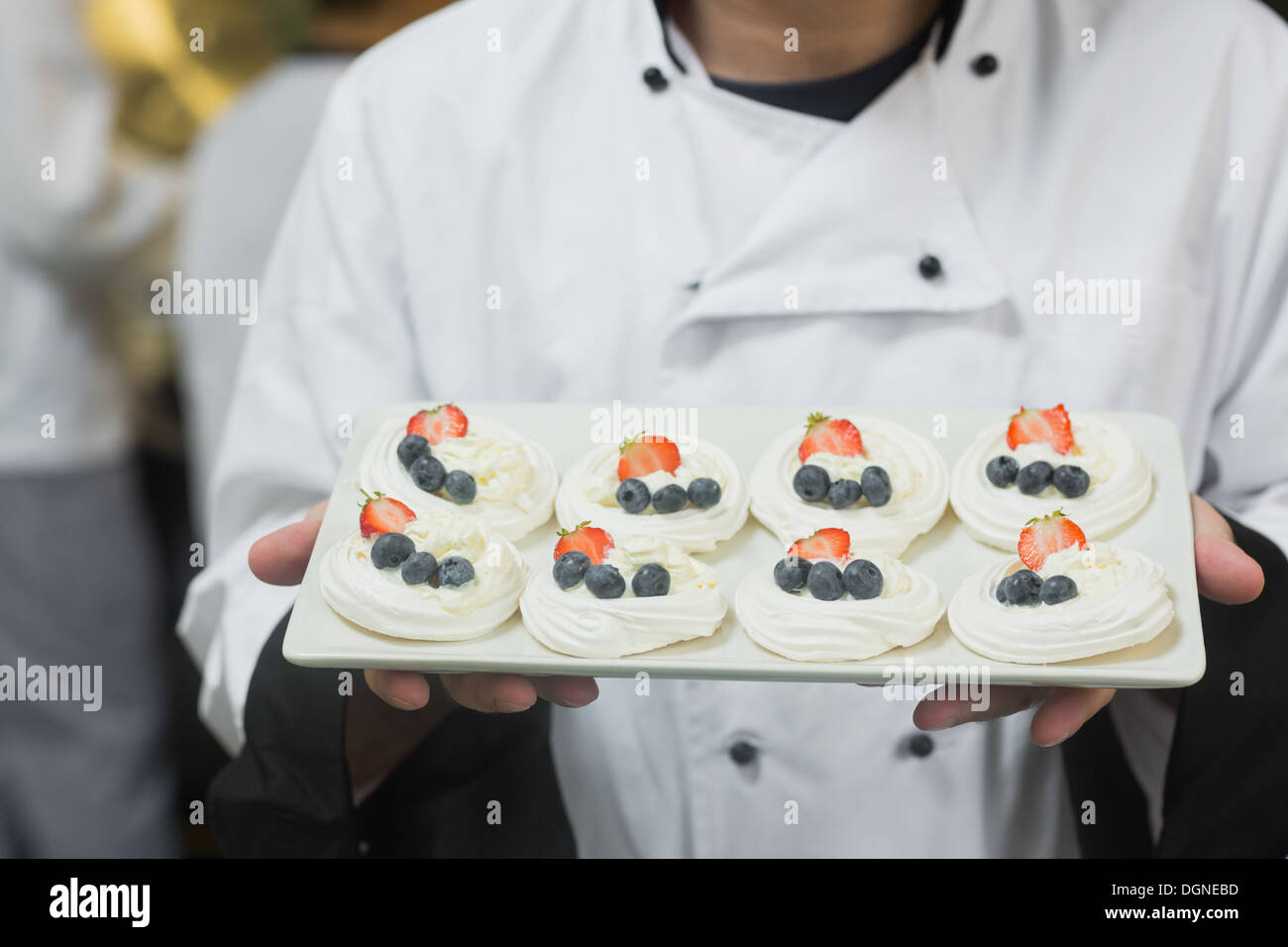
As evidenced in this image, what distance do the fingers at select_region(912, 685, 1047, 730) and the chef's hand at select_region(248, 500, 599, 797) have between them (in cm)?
36

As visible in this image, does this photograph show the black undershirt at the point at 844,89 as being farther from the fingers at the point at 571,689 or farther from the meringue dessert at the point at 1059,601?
the fingers at the point at 571,689

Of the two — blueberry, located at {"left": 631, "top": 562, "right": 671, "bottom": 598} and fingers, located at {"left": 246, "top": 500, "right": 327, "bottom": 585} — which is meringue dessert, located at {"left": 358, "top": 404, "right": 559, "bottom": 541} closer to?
fingers, located at {"left": 246, "top": 500, "right": 327, "bottom": 585}

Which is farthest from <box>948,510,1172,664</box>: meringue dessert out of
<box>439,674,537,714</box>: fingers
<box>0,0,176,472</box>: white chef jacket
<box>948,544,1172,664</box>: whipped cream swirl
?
<box>0,0,176,472</box>: white chef jacket

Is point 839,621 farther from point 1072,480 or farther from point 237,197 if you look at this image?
point 237,197

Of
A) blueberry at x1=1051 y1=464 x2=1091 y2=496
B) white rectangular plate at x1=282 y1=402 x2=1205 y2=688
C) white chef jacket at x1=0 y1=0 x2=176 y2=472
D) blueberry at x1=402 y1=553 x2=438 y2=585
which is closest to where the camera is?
white rectangular plate at x1=282 y1=402 x2=1205 y2=688

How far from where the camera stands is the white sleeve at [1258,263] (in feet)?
5.77

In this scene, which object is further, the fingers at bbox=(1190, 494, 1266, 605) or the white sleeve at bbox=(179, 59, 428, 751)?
the white sleeve at bbox=(179, 59, 428, 751)

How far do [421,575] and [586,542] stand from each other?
0.19 meters

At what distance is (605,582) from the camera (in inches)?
58.0

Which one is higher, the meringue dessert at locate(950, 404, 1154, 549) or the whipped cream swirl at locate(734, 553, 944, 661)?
the meringue dessert at locate(950, 404, 1154, 549)

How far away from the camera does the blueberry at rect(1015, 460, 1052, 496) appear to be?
5.25 ft

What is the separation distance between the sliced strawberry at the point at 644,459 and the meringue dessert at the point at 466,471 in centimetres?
10

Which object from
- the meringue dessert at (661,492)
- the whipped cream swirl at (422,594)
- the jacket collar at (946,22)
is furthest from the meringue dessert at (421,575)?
the jacket collar at (946,22)

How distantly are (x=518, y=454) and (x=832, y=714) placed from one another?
558 mm
